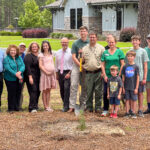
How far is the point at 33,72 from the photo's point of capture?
27.7ft

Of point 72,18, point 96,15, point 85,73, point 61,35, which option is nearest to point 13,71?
point 85,73

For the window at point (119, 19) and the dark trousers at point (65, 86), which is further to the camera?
the window at point (119, 19)

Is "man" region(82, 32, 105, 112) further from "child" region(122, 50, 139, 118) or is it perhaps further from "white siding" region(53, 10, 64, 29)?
"white siding" region(53, 10, 64, 29)

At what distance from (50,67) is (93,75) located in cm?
104

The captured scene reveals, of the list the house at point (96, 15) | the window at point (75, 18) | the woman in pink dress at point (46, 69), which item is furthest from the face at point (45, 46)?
the window at point (75, 18)

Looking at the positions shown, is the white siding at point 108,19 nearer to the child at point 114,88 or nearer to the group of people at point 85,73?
the group of people at point 85,73

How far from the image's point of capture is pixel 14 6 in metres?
82.4

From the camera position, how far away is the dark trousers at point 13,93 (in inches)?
329

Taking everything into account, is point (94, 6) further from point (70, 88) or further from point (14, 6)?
point (14, 6)

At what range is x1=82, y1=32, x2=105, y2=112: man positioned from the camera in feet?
25.9

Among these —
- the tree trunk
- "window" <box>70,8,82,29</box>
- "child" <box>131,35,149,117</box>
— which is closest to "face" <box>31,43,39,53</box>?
"child" <box>131,35,149,117</box>

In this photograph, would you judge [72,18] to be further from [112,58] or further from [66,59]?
[112,58]

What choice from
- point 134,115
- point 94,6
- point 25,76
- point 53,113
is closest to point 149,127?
point 134,115

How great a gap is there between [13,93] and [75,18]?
31.0 metres
